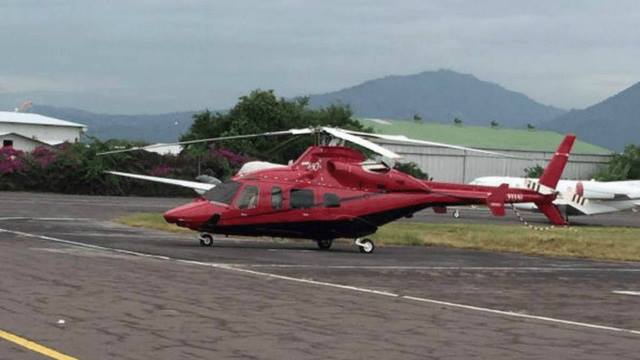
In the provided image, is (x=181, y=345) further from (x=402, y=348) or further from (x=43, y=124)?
(x=43, y=124)

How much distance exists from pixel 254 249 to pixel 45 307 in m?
13.1

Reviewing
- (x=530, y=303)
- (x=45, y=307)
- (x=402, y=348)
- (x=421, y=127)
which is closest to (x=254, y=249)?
(x=530, y=303)

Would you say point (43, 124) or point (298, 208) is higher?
point (43, 124)

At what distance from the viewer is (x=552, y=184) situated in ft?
101

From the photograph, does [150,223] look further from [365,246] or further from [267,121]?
[267,121]

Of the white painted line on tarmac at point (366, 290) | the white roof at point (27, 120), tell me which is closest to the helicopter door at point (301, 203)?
the white painted line on tarmac at point (366, 290)

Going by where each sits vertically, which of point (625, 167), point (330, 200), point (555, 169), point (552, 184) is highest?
point (625, 167)

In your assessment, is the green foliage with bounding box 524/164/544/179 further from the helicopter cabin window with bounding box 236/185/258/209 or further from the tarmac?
the tarmac

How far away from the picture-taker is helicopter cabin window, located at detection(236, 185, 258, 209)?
25.2 m

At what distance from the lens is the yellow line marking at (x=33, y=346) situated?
9044 mm

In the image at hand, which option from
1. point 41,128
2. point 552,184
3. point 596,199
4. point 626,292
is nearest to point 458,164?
point 596,199

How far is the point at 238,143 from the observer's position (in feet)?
233

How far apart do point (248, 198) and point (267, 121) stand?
54.4 m

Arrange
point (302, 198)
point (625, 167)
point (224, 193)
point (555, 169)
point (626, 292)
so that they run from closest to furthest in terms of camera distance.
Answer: point (626, 292), point (302, 198), point (224, 193), point (555, 169), point (625, 167)
